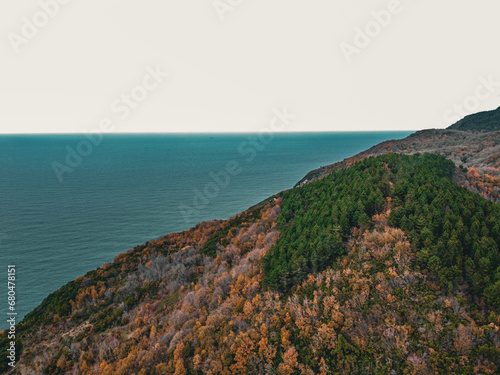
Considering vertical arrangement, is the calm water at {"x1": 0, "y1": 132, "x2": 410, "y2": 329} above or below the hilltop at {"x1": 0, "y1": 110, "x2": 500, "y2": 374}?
above

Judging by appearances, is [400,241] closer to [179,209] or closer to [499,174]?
[499,174]

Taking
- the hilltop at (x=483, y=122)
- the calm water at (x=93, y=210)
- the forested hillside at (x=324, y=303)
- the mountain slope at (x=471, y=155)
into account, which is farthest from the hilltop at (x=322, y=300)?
the hilltop at (x=483, y=122)

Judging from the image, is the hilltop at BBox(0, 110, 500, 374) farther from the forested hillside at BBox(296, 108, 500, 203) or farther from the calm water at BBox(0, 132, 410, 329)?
the calm water at BBox(0, 132, 410, 329)

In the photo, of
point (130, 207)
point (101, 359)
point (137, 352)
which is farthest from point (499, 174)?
point (130, 207)

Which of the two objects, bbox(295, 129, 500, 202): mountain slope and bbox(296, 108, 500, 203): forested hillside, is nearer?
bbox(295, 129, 500, 202): mountain slope

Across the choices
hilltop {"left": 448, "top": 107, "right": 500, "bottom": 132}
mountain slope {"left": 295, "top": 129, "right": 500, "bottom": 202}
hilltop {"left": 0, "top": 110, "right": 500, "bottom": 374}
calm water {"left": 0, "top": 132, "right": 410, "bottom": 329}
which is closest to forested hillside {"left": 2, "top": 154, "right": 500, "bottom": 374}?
hilltop {"left": 0, "top": 110, "right": 500, "bottom": 374}

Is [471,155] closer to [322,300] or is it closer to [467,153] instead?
[467,153]

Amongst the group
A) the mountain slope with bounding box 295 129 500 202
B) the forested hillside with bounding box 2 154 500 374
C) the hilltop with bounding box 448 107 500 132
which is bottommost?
the forested hillside with bounding box 2 154 500 374

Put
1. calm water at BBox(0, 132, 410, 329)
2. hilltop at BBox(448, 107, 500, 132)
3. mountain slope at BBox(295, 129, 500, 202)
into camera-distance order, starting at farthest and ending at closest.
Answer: hilltop at BBox(448, 107, 500, 132)
calm water at BBox(0, 132, 410, 329)
mountain slope at BBox(295, 129, 500, 202)
